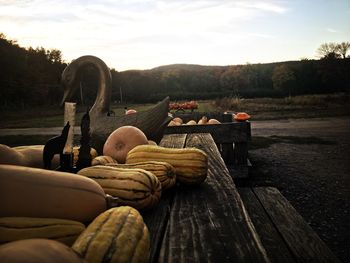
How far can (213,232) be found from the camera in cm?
123

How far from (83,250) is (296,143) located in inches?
466

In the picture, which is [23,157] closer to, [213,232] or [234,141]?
[213,232]

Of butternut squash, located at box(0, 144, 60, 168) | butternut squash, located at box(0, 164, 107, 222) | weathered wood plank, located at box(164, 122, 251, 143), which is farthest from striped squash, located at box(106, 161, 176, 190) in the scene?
weathered wood plank, located at box(164, 122, 251, 143)

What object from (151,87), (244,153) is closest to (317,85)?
(151,87)

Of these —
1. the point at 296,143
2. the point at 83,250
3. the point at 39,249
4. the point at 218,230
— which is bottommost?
the point at 296,143

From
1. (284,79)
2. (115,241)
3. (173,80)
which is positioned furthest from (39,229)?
(173,80)

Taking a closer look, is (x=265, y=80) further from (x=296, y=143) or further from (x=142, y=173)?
(x=142, y=173)

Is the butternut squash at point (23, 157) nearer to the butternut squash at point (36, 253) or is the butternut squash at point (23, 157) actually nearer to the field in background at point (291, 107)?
the butternut squash at point (36, 253)

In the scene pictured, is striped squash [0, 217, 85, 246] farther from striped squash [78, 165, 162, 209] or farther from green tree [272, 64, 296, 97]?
green tree [272, 64, 296, 97]

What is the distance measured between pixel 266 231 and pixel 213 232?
909mm

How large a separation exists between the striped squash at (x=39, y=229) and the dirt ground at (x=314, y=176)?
3327mm

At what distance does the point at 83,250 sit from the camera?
87cm

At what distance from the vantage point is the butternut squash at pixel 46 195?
0.96 m

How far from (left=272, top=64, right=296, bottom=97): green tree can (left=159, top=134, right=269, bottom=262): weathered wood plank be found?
7579 cm
